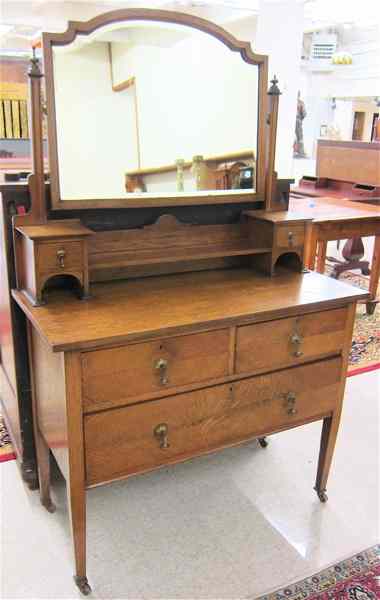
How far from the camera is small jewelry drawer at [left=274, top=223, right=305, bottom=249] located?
170 cm

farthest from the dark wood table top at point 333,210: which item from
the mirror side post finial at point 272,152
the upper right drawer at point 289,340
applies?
the upper right drawer at point 289,340

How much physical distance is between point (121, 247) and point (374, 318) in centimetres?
→ 239

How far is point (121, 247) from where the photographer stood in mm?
1646

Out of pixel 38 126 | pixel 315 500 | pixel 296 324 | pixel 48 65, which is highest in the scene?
pixel 48 65

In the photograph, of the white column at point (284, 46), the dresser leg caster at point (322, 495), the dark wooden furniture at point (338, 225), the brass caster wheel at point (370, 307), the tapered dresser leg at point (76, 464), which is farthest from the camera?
the white column at point (284, 46)

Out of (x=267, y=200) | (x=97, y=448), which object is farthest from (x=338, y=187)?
(x=97, y=448)

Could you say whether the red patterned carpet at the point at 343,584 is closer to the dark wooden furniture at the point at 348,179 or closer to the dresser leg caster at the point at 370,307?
the dresser leg caster at the point at 370,307

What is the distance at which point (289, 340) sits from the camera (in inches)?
60.1

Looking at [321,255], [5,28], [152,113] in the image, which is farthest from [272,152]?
[5,28]

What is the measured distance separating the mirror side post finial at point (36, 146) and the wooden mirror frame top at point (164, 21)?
2 centimetres

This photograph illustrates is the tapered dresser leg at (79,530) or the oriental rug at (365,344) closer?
the tapered dresser leg at (79,530)

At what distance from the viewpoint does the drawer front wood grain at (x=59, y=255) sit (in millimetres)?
1396

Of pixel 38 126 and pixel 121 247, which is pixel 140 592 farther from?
pixel 38 126

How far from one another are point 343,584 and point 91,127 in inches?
59.6
